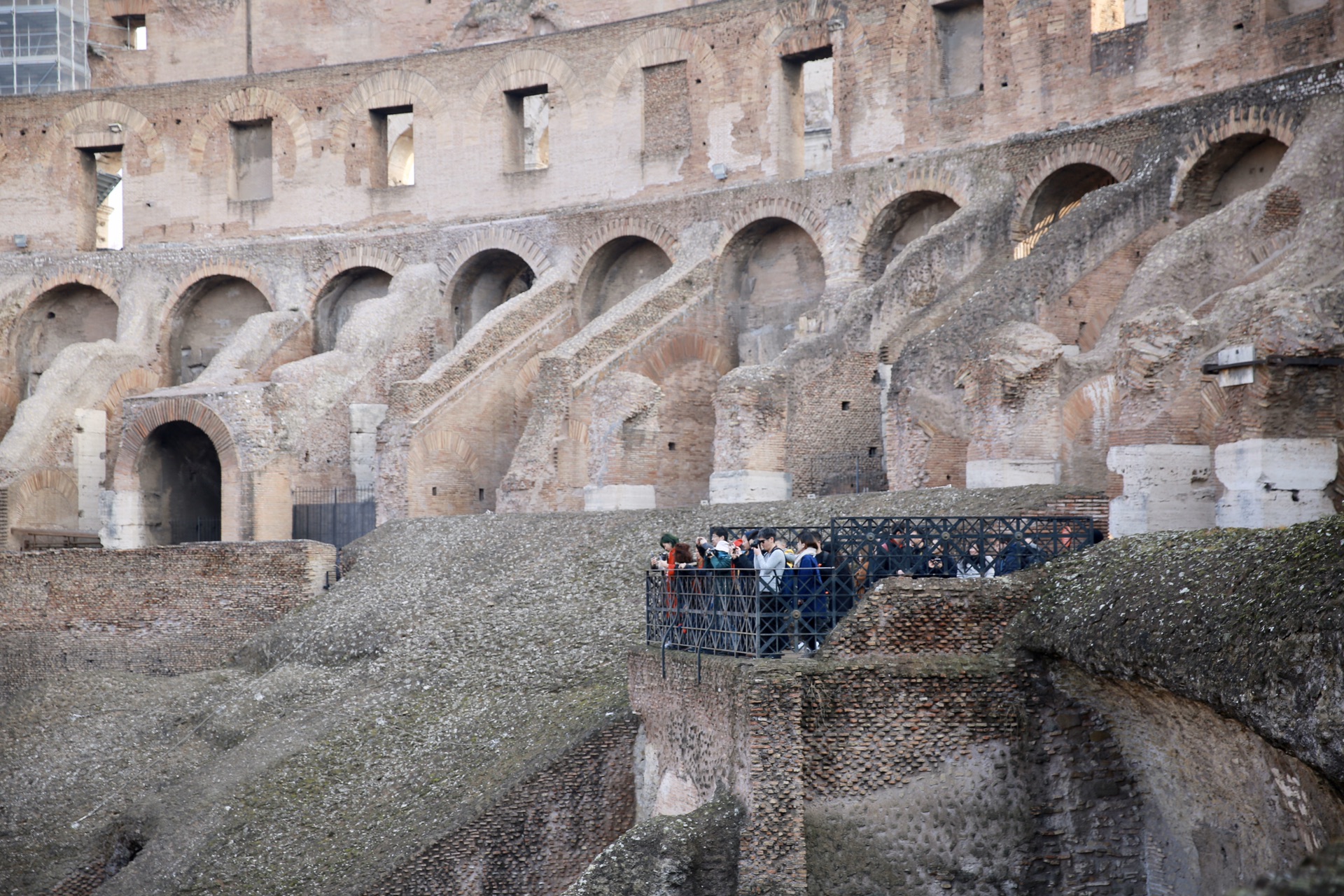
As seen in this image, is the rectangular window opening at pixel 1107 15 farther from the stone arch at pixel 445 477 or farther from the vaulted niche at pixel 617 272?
the stone arch at pixel 445 477

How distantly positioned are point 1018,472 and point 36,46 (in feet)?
80.8

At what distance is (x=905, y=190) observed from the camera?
22375mm

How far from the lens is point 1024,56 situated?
21.8m

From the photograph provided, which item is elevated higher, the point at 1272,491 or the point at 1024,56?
the point at 1024,56

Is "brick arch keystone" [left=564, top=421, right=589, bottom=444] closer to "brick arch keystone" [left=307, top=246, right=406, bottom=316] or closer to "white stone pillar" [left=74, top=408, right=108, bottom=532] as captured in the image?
"brick arch keystone" [left=307, top=246, right=406, bottom=316]

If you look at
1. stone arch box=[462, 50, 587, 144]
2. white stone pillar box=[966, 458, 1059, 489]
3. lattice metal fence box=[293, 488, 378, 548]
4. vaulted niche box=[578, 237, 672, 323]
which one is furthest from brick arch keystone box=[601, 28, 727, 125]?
white stone pillar box=[966, 458, 1059, 489]

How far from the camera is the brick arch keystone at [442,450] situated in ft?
73.0

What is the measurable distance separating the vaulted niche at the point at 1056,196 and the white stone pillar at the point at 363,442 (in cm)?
947

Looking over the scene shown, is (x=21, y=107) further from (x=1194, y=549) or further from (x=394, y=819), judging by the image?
(x=1194, y=549)

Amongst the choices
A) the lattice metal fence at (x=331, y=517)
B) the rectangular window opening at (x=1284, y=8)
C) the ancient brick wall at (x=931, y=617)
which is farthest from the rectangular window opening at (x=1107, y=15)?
the ancient brick wall at (x=931, y=617)

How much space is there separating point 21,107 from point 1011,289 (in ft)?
67.1

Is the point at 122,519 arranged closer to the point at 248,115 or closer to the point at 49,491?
the point at 49,491

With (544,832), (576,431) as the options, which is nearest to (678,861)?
(544,832)

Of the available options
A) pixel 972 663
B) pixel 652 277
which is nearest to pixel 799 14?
pixel 652 277
